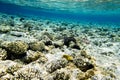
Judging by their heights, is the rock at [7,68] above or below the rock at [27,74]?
below

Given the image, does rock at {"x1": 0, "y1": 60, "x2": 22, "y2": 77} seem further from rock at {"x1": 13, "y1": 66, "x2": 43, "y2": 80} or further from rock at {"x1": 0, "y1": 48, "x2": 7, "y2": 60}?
rock at {"x1": 0, "y1": 48, "x2": 7, "y2": 60}

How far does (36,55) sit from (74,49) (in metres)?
3.95

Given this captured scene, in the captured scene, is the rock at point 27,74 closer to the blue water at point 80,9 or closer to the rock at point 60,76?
the rock at point 60,76

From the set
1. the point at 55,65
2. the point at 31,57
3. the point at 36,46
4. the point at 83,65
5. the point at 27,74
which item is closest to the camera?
the point at 27,74

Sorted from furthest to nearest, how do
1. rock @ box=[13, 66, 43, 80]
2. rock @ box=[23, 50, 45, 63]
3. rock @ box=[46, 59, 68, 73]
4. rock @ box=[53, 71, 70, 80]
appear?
rock @ box=[23, 50, 45, 63] < rock @ box=[46, 59, 68, 73] < rock @ box=[53, 71, 70, 80] < rock @ box=[13, 66, 43, 80]

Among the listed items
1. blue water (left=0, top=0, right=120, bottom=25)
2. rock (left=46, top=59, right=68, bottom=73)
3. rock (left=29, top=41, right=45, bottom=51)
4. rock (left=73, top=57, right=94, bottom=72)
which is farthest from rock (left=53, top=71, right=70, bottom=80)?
blue water (left=0, top=0, right=120, bottom=25)

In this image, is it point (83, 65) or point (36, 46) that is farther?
point (36, 46)

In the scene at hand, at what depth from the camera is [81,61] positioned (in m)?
6.79

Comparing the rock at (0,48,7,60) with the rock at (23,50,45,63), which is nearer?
the rock at (0,48,7,60)

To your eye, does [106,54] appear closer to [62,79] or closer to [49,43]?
[49,43]

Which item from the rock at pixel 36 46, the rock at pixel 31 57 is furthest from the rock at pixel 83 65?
the rock at pixel 36 46

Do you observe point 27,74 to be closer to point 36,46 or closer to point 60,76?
point 60,76

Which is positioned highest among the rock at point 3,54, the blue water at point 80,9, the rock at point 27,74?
the rock at point 27,74

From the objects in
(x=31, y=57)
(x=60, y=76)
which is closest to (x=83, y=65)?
(x=60, y=76)
